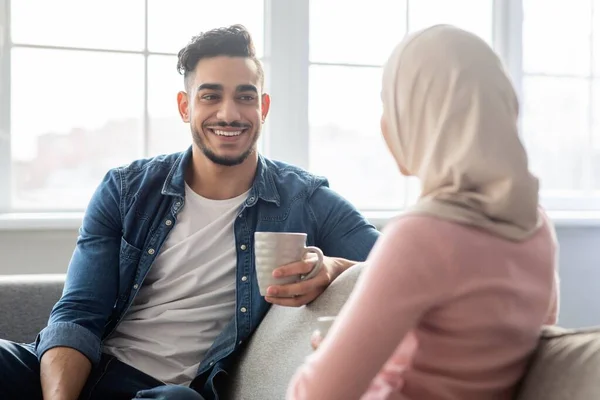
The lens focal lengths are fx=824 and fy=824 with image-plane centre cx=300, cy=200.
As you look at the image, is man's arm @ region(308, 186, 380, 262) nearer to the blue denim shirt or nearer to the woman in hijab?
the blue denim shirt

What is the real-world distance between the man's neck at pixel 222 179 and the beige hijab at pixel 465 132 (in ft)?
3.93

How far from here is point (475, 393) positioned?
1.09 m

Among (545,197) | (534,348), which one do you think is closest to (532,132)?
(545,197)

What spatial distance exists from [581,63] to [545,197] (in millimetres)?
644

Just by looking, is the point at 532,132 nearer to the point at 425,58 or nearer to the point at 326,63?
the point at 326,63

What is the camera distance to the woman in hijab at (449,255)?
3.23ft

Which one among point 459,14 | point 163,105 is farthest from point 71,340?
point 459,14

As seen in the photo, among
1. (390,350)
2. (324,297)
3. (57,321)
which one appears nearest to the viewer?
(390,350)

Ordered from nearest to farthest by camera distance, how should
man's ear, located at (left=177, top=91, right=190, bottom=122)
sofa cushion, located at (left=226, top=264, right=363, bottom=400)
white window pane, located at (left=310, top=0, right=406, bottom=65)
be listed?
sofa cushion, located at (left=226, top=264, right=363, bottom=400), man's ear, located at (left=177, top=91, right=190, bottom=122), white window pane, located at (left=310, top=0, right=406, bottom=65)

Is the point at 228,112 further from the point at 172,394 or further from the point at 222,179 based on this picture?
the point at 172,394

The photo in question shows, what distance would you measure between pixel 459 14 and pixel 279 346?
225 centimetres

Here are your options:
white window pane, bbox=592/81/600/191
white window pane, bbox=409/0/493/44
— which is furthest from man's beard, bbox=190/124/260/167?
white window pane, bbox=592/81/600/191

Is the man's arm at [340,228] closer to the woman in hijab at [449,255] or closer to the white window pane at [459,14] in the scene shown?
the woman in hijab at [449,255]

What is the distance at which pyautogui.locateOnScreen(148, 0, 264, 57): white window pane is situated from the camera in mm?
3121
